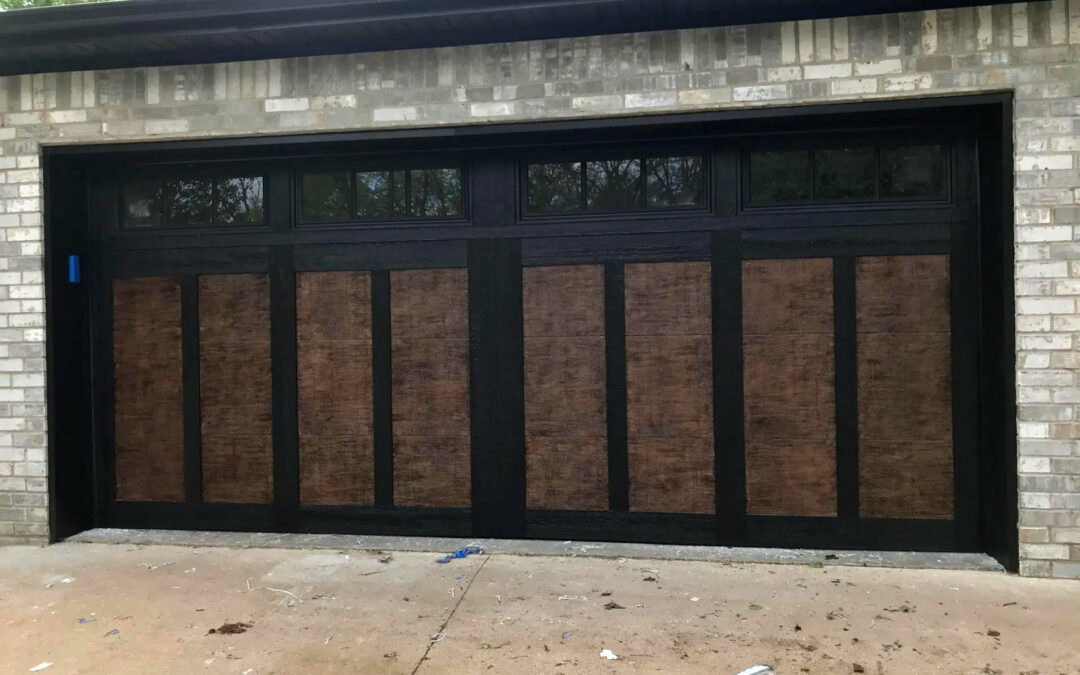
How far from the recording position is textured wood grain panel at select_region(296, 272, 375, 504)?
5824mm

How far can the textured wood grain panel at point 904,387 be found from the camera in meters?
5.19

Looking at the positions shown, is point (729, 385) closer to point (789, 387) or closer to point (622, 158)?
point (789, 387)

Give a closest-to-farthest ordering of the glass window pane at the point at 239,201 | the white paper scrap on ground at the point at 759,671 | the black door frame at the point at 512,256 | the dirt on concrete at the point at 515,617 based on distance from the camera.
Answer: the white paper scrap on ground at the point at 759,671
the dirt on concrete at the point at 515,617
the black door frame at the point at 512,256
the glass window pane at the point at 239,201

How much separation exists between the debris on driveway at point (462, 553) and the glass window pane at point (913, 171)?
162 inches

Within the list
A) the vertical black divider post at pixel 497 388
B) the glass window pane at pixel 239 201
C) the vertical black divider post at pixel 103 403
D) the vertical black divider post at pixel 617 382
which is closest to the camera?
the vertical black divider post at pixel 617 382

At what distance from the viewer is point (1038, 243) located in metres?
4.75

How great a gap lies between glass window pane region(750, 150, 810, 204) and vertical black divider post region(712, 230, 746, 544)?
0.39 metres

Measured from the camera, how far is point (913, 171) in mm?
5258

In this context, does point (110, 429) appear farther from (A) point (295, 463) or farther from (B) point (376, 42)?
(B) point (376, 42)

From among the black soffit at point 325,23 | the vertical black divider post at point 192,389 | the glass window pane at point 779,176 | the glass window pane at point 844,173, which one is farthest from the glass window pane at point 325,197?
the glass window pane at point 844,173

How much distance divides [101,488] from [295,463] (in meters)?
1.84

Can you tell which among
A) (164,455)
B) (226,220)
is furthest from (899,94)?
(164,455)

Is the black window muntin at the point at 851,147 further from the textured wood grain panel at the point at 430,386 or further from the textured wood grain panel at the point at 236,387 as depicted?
the textured wood grain panel at the point at 236,387

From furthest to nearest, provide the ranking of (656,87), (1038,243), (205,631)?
(656,87), (1038,243), (205,631)
